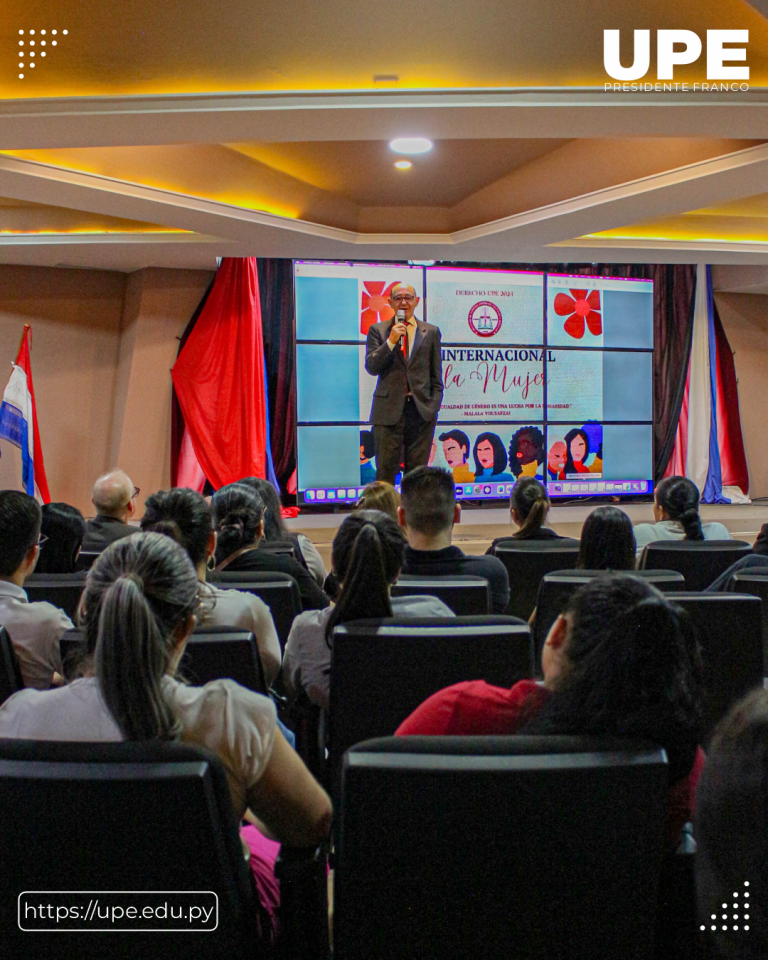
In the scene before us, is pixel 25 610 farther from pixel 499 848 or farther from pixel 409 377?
pixel 409 377

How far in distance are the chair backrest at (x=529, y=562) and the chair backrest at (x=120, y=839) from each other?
2059mm

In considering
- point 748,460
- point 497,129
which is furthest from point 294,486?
point 748,460

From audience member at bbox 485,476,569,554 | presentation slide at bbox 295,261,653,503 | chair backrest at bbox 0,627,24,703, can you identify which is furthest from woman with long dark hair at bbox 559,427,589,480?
chair backrest at bbox 0,627,24,703

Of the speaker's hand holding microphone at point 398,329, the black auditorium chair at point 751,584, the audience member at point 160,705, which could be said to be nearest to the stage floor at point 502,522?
the speaker's hand holding microphone at point 398,329

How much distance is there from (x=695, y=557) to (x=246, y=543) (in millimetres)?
1565

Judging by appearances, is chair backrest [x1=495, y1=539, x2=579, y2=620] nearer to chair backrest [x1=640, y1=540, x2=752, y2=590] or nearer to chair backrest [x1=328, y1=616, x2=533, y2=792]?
chair backrest [x1=640, y1=540, x2=752, y2=590]

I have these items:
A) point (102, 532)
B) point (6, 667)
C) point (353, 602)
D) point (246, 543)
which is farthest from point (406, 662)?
point (102, 532)

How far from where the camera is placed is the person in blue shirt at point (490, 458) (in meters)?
7.39

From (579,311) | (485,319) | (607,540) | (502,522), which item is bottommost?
(502,522)

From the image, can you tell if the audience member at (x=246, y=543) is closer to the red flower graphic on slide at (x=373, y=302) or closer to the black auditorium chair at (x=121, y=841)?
the black auditorium chair at (x=121, y=841)

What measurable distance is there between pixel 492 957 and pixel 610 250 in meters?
5.95

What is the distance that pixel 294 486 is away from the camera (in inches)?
272

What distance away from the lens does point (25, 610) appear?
180cm

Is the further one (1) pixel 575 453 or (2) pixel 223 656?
(1) pixel 575 453
